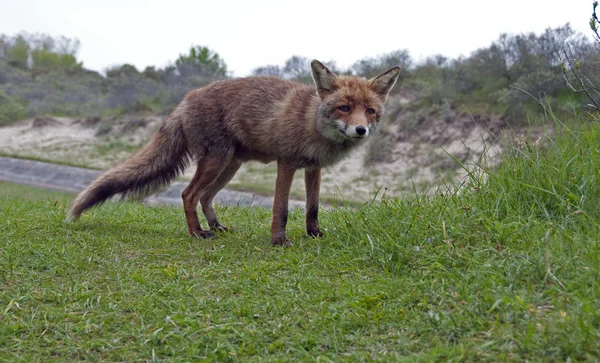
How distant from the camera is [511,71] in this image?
17594 mm

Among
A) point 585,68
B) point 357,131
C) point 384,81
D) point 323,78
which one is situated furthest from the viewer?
point 585,68

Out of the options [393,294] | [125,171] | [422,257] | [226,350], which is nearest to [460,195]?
[422,257]

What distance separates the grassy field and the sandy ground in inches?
251

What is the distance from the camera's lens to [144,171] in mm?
5719

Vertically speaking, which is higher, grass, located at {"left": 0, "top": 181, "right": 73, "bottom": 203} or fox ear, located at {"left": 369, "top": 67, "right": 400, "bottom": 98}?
fox ear, located at {"left": 369, "top": 67, "right": 400, "bottom": 98}

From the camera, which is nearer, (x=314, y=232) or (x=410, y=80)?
(x=314, y=232)

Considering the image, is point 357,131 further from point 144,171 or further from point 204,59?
point 204,59

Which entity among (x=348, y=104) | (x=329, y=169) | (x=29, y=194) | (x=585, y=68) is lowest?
(x=29, y=194)

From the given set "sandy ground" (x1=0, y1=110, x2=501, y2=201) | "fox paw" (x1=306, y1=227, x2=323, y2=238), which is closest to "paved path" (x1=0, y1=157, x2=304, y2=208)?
"sandy ground" (x1=0, y1=110, x2=501, y2=201)

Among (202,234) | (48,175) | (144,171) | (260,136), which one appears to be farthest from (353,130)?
(48,175)

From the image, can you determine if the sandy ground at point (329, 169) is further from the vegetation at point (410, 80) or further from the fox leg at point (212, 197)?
the fox leg at point (212, 197)

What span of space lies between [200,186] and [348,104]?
5.61 ft

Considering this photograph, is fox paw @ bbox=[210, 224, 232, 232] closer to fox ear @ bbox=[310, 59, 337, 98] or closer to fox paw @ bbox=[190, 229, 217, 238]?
fox paw @ bbox=[190, 229, 217, 238]

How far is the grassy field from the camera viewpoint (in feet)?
9.20
